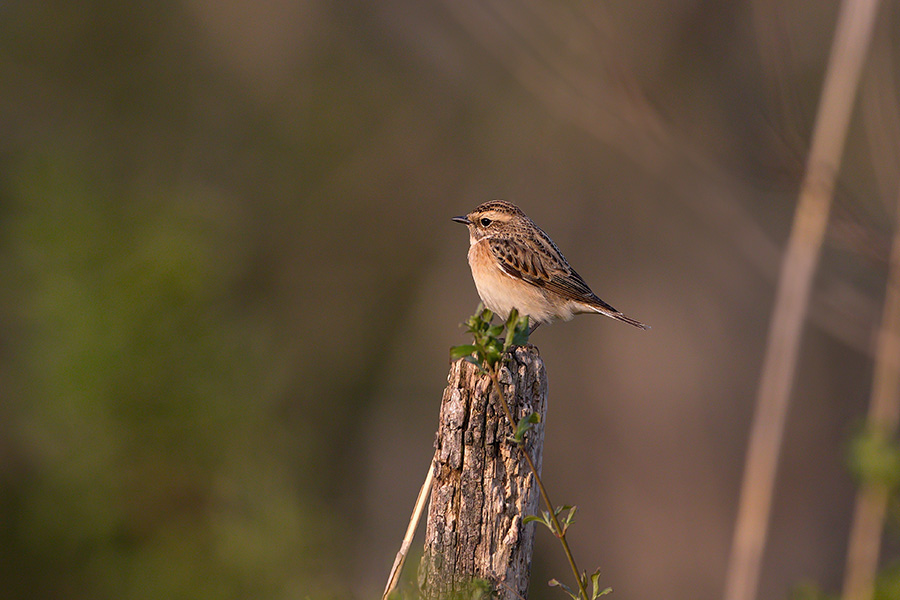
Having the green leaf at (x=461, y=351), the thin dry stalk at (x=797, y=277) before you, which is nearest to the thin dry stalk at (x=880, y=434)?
the thin dry stalk at (x=797, y=277)

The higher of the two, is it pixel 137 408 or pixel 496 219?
pixel 496 219

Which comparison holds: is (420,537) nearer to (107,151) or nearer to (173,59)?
(107,151)

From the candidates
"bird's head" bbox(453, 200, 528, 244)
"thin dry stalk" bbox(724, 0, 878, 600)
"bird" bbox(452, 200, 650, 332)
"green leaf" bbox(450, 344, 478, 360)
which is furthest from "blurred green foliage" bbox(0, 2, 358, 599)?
"green leaf" bbox(450, 344, 478, 360)

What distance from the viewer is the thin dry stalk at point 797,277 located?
15.2 feet

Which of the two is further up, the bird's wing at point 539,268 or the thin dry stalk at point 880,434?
the bird's wing at point 539,268

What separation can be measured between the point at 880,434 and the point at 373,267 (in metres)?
8.73

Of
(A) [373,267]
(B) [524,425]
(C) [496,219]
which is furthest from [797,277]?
(A) [373,267]

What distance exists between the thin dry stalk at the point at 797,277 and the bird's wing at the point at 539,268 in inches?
58.0

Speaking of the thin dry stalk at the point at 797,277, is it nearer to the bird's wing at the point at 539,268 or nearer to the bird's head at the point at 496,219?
the bird's wing at the point at 539,268

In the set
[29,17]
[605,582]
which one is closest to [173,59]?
[29,17]

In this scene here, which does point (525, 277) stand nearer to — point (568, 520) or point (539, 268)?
point (539, 268)

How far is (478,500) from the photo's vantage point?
9.23ft

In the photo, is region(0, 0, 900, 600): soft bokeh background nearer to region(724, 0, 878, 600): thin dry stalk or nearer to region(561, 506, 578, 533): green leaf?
region(724, 0, 878, 600): thin dry stalk

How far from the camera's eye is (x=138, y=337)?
24.0ft
